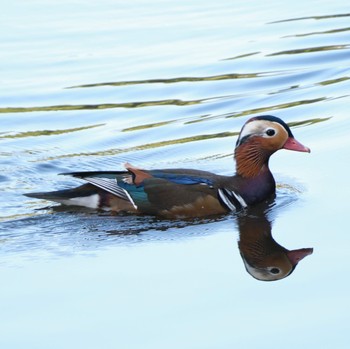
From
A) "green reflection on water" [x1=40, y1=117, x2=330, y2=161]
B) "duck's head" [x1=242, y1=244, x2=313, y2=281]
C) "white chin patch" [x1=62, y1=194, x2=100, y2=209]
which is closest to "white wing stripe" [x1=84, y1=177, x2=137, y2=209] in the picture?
"white chin patch" [x1=62, y1=194, x2=100, y2=209]

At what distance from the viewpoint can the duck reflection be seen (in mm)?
9477

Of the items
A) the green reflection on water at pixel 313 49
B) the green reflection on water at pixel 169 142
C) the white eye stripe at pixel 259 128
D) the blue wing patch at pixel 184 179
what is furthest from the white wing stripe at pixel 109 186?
the green reflection on water at pixel 313 49

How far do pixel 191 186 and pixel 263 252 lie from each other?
1.46 metres

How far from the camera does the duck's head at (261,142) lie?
461 inches

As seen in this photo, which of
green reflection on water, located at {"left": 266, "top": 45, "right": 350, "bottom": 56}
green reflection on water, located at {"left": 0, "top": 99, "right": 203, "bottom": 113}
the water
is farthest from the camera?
green reflection on water, located at {"left": 266, "top": 45, "right": 350, "bottom": 56}

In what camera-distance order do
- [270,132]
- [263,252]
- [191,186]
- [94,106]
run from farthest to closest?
[94,106]
[270,132]
[191,186]
[263,252]

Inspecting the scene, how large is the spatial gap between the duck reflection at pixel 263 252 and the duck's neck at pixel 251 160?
72 cm

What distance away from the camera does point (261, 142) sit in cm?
1177

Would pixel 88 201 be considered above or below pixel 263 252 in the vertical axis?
above

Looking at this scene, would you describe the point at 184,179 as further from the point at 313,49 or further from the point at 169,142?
the point at 313,49

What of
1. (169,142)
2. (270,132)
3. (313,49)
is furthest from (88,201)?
(313,49)

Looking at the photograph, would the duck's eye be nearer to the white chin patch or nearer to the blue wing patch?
the blue wing patch

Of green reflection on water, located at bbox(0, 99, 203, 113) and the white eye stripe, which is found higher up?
green reflection on water, located at bbox(0, 99, 203, 113)

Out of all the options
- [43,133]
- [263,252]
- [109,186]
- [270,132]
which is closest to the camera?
[263,252]
